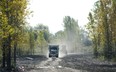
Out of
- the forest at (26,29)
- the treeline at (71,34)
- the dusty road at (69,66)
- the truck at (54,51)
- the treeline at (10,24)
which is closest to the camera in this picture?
the treeline at (10,24)

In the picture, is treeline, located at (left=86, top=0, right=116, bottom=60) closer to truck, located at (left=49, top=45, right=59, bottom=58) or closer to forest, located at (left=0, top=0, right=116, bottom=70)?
forest, located at (left=0, top=0, right=116, bottom=70)

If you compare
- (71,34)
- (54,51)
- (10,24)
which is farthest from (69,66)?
(71,34)

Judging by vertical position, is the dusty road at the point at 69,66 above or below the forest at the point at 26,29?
below

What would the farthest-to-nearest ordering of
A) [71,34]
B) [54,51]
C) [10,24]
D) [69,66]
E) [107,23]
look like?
[71,34] → [54,51] → [107,23] → [69,66] → [10,24]

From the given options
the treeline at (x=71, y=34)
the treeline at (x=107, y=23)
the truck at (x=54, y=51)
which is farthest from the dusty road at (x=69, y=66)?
the treeline at (x=71, y=34)

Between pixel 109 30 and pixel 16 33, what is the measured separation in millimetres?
22828

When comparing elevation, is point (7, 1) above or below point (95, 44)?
above

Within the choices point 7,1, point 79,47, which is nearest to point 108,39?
point 7,1

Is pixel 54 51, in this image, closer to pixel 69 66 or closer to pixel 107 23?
pixel 107 23

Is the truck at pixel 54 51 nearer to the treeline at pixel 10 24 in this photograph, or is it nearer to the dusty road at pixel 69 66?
the dusty road at pixel 69 66

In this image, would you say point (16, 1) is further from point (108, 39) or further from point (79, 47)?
point (79, 47)

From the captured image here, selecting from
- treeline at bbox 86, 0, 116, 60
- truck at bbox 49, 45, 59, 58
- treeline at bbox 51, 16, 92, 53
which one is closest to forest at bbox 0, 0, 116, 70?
treeline at bbox 86, 0, 116, 60

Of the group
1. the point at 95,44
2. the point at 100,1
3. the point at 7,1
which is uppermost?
the point at 100,1

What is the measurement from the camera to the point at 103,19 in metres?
50.3
